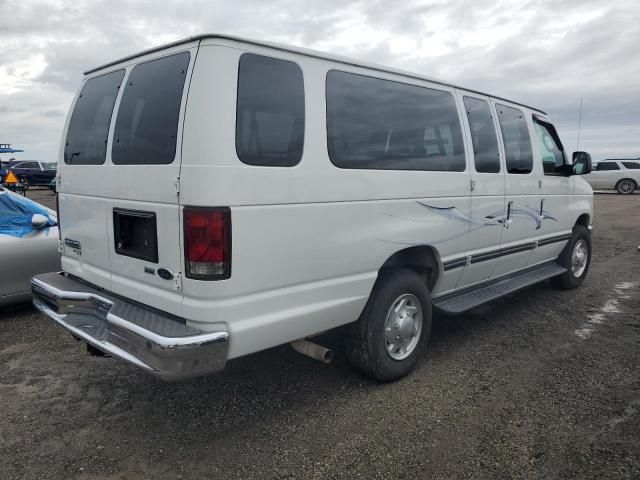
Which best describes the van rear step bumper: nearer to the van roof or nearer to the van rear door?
the van rear door

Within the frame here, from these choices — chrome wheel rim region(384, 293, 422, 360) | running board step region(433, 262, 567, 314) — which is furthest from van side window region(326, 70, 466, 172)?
running board step region(433, 262, 567, 314)

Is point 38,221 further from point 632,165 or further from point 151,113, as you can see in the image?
point 632,165

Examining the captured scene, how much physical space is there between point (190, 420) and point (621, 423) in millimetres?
2693

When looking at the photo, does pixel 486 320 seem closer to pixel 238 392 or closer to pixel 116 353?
pixel 238 392

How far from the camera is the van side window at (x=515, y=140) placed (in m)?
4.77

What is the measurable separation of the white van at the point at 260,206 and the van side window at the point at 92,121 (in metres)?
0.02

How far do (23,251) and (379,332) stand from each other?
365 centimetres

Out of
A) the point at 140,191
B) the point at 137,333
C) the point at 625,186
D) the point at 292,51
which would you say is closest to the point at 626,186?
the point at 625,186

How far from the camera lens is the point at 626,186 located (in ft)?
76.8

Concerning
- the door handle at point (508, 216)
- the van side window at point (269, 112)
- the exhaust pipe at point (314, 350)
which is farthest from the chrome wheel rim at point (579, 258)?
the van side window at point (269, 112)

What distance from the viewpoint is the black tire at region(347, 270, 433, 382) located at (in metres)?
3.46

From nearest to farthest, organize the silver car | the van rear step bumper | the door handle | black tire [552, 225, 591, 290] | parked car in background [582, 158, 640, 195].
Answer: the van rear step bumper
the door handle
the silver car
black tire [552, 225, 591, 290]
parked car in background [582, 158, 640, 195]

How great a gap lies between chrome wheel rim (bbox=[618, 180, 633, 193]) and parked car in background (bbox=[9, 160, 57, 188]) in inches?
1106

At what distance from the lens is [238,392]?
Answer: 3.57 metres
